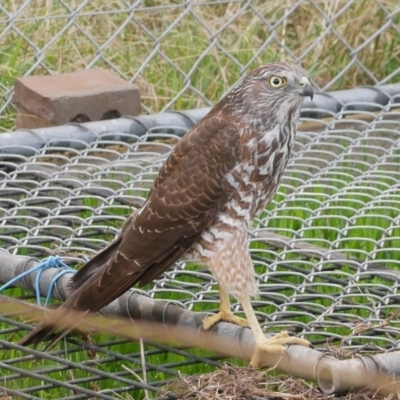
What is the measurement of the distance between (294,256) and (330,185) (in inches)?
Answer: 33.9

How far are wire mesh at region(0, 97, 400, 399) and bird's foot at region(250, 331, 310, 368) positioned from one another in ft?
0.44

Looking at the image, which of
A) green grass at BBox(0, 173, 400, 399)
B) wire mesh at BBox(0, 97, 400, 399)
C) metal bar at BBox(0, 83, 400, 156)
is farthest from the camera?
metal bar at BBox(0, 83, 400, 156)

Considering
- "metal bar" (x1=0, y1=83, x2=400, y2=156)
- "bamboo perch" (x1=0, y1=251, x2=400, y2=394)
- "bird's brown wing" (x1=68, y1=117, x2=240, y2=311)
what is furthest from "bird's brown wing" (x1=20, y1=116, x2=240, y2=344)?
"metal bar" (x1=0, y1=83, x2=400, y2=156)

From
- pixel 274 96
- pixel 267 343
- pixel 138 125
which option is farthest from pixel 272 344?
Answer: pixel 138 125

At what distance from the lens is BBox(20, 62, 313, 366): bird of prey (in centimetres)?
405

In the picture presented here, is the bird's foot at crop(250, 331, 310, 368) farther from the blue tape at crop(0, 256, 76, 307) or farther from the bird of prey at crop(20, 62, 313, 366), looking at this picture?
the blue tape at crop(0, 256, 76, 307)

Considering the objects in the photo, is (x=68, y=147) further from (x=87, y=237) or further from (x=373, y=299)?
(x=373, y=299)

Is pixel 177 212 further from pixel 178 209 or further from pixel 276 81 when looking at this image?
pixel 276 81

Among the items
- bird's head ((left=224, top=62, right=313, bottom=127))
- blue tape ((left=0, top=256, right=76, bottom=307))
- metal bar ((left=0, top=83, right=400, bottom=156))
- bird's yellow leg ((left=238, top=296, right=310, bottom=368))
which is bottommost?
blue tape ((left=0, top=256, right=76, bottom=307))

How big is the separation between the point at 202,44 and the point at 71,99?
1.71 metres

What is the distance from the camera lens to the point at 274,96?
4270 mm

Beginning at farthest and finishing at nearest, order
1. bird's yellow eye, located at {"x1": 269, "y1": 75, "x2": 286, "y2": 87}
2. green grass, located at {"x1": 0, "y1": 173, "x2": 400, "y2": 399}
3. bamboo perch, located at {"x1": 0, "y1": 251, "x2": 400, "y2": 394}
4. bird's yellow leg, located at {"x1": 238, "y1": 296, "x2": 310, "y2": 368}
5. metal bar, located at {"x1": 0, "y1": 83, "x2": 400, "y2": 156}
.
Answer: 1. metal bar, located at {"x1": 0, "y1": 83, "x2": 400, "y2": 156}
2. bird's yellow eye, located at {"x1": 269, "y1": 75, "x2": 286, "y2": 87}
3. green grass, located at {"x1": 0, "y1": 173, "x2": 400, "y2": 399}
4. bird's yellow leg, located at {"x1": 238, "y1": 296, "x2": 310, "y2": 368}
5. bamboo perch, located at {"x1": 0, "y1": 251, "x2": 400, "y2": 394}

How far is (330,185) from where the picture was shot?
5.76 m

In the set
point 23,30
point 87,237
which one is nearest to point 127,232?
point 87,237
